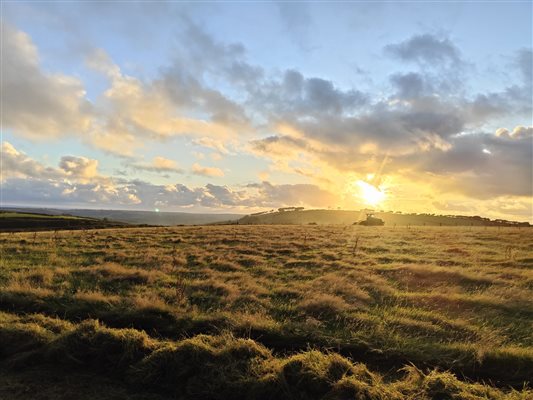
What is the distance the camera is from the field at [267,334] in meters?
6.93

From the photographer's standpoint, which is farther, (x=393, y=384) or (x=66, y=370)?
(x=66, y=370)

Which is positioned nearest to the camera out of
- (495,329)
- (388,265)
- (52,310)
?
(495,329)

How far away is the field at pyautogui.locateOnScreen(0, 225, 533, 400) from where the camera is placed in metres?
6.93

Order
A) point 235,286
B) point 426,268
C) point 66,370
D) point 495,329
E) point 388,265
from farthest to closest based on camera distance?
1. point 388,265
2. point 426,268
3. point 235,286
4. point 495,329
5. point 66,370

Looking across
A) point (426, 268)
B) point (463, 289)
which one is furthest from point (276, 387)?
point (426, 268)

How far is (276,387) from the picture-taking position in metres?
6.74

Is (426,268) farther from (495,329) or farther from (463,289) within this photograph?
(495,329)

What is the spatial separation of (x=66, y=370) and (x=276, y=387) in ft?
14.0

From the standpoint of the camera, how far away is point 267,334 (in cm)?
936

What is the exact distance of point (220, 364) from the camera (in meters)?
7.48

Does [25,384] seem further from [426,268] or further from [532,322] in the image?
[426,268]

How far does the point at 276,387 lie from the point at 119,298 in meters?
7.39

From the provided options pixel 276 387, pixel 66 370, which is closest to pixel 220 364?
pixel 276 387

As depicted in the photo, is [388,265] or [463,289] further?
[388,265]
